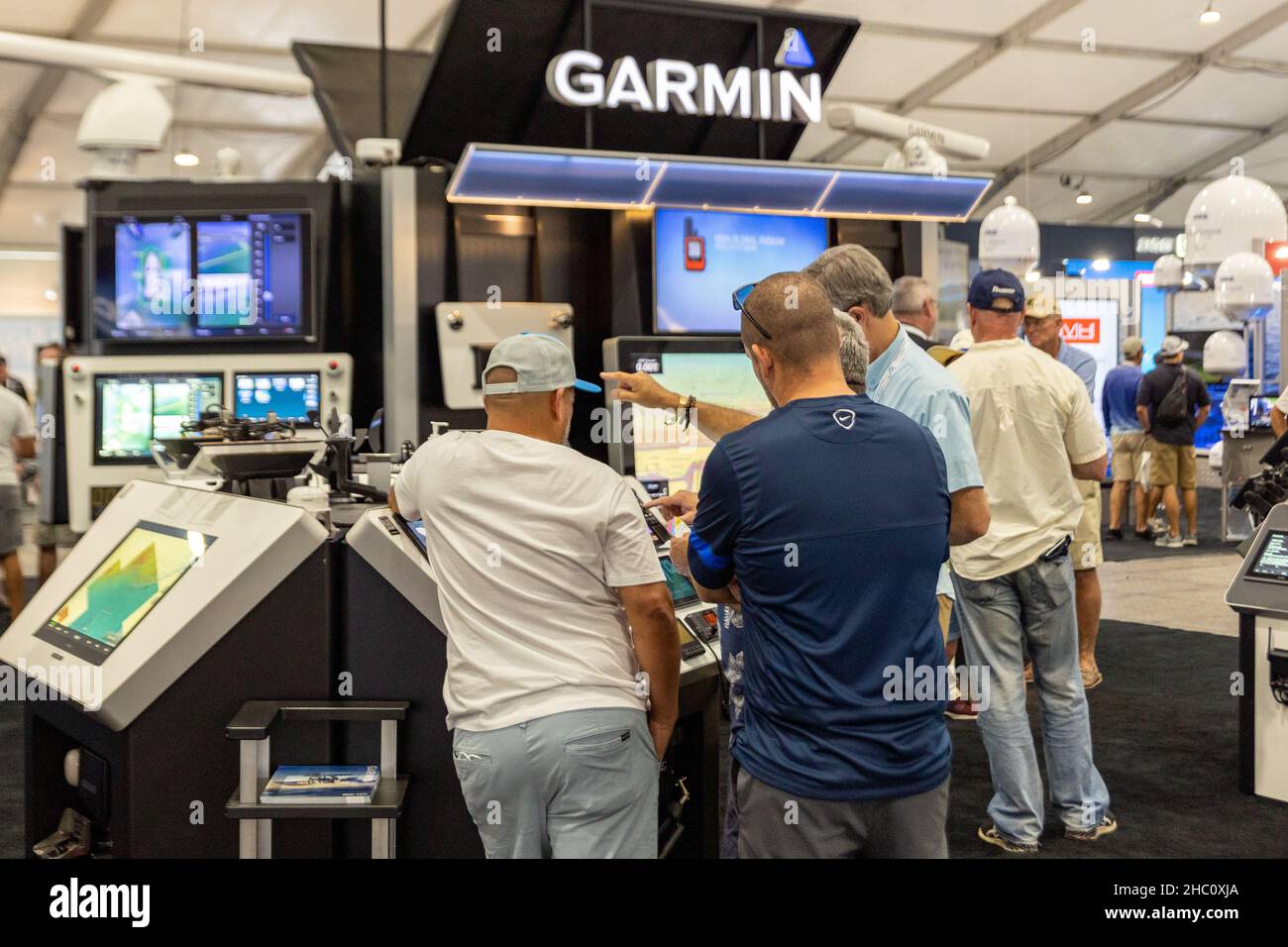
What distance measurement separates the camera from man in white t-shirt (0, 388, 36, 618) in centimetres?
659

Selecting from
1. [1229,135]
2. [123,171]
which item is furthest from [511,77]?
[1229,135]

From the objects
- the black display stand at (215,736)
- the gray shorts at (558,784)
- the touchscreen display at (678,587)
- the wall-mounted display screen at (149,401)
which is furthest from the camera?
the wall-mounted display screen at (149,401)

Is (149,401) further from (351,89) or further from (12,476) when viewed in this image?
(351,89)

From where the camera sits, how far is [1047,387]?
3.63 meters

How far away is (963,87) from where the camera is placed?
45.6 feet

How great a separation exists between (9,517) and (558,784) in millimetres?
5773

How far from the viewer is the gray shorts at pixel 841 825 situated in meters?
1.91

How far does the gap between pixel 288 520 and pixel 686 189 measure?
309cm

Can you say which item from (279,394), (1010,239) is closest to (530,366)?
(279,394)

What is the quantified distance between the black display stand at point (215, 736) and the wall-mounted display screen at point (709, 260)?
9.92 feet

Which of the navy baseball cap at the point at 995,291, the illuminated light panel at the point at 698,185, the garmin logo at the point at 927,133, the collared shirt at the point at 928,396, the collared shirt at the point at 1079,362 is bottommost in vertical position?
the collared shirt at the point at 928,396

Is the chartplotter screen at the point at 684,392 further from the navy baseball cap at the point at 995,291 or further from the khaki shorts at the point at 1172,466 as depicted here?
the khaki shorts at the point at 1172,466

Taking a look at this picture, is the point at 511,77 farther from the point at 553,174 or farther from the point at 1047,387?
the point at 1047,387
